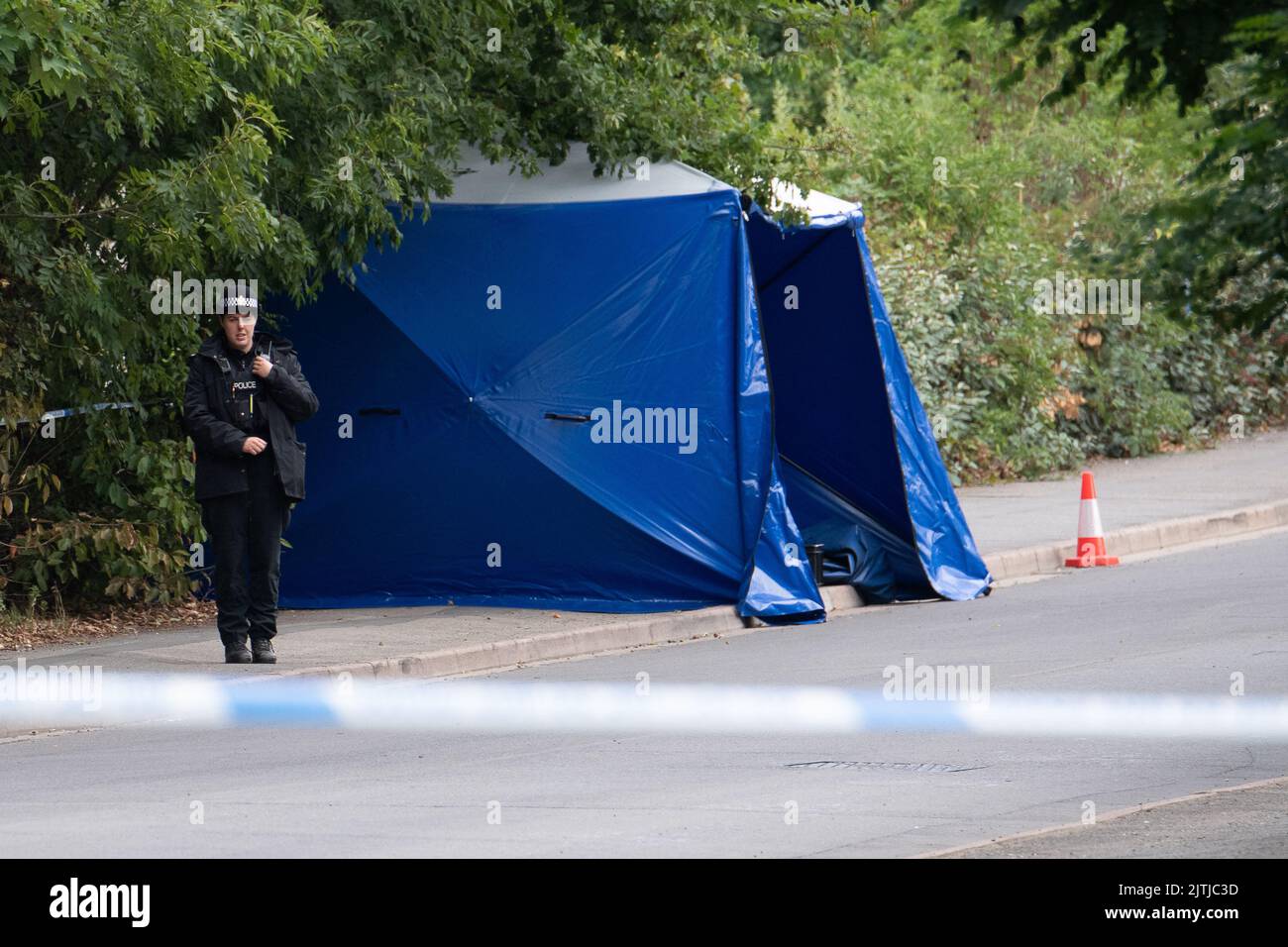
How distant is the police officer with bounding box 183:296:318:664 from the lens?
11766 millimetres

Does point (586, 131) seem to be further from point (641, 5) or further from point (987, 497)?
point (987, 497)

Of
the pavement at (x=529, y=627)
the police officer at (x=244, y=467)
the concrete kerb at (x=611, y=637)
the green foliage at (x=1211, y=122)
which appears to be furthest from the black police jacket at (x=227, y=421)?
the green foliage at (x=1211, y=122)

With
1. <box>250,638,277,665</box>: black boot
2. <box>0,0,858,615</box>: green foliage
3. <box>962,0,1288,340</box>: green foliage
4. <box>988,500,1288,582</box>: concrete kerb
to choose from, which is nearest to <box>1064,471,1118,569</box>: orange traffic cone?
<box>988,500,1288,582</box>: concrete kerb

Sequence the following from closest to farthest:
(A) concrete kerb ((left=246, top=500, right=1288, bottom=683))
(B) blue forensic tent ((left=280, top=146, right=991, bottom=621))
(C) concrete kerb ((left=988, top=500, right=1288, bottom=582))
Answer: (A) concrete kerb ((left=246, top=500, right=1288, bottom=683)), (B) blue forensic tent ((left=280, top=146, right=991, bottom=621)), (C) concrete kerb ((left=988, top=500, right=1288, bottom=582))

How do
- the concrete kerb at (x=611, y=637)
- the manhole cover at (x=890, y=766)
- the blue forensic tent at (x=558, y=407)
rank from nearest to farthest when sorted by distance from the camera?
the manhole cover at (x=890, y=766), the concrete kerb at (x=611, y=637), the blue forensic tent at (x=558, y=407)

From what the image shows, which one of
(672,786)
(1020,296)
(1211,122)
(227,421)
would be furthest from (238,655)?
(1020,296)

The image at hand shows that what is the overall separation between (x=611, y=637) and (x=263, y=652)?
7.62 ft

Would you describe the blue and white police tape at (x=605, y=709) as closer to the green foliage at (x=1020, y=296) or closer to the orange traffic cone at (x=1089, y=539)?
the orange traffic cone at (x=1089, y=539)

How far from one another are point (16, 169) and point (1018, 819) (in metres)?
7.24

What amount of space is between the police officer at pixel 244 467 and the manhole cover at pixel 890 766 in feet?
13.1

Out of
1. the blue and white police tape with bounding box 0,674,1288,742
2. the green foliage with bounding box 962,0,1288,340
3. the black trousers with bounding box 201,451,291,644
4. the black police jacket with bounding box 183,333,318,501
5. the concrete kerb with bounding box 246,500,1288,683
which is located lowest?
the blue and white police tape with bounding box 0,674,1288,742

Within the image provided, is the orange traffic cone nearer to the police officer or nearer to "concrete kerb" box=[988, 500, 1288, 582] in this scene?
"concrete kerb" box=[988, 500, 1288, 582]

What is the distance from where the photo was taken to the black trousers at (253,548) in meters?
11.8
